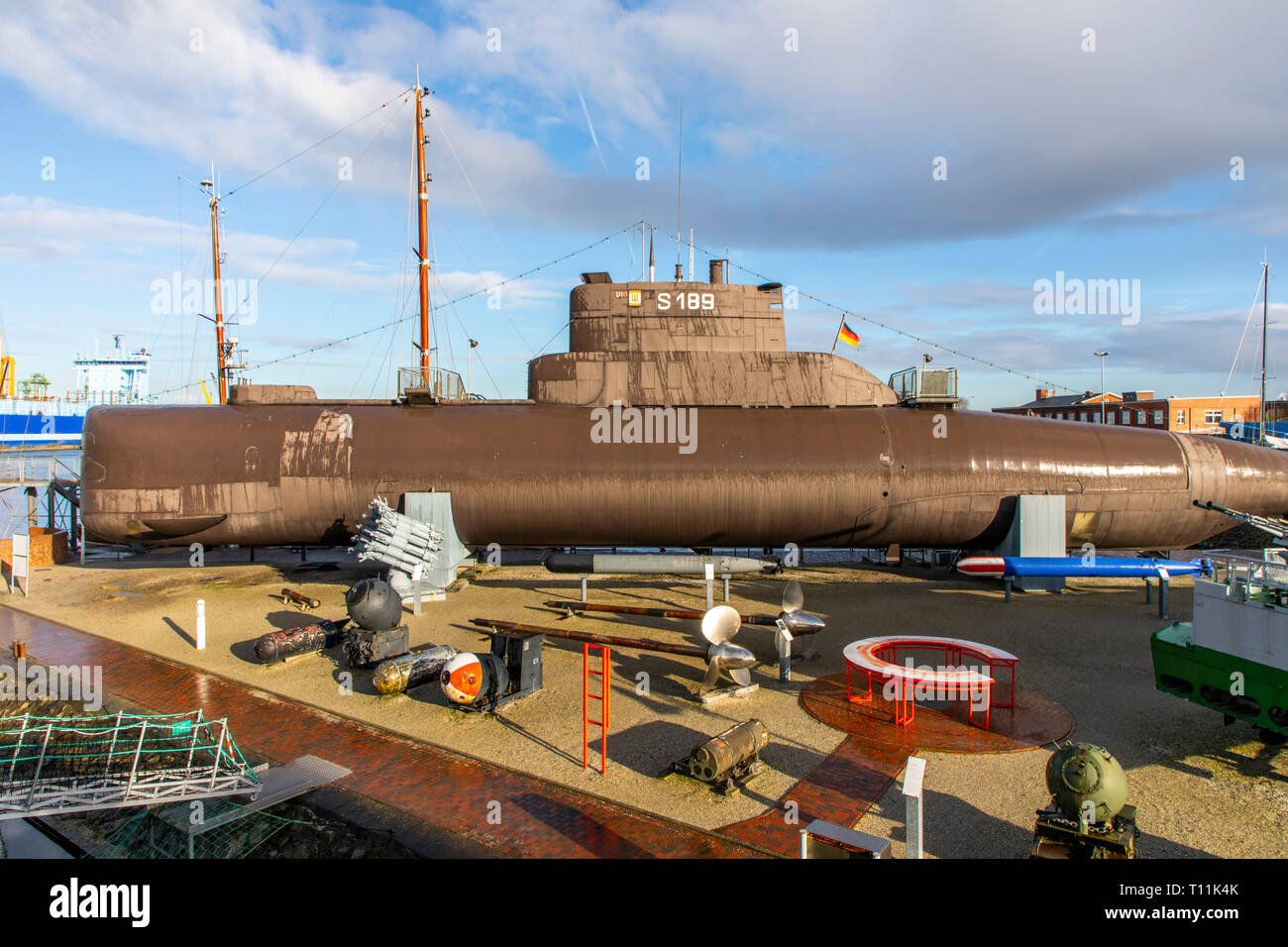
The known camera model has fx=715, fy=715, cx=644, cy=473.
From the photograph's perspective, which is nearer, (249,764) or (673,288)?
(249,764)

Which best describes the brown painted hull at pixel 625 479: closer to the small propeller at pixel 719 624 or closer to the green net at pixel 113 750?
the small propeller at pixel 719 624

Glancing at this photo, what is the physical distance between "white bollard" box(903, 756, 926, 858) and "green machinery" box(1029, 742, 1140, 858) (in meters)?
1.77

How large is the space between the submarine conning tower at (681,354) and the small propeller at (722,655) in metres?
11.0

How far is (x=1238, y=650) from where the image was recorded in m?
10.9

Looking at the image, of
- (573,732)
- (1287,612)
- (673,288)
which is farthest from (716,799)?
(673,288)

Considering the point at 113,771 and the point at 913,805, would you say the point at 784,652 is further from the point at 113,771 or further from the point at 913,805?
the point at 113,771

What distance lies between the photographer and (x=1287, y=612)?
10352 millimetres

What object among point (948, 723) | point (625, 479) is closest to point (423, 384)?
point (625, 479)

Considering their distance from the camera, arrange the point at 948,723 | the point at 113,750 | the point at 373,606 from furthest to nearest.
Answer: the point at 373,606 < the point at 948,723 < the point at 113,750

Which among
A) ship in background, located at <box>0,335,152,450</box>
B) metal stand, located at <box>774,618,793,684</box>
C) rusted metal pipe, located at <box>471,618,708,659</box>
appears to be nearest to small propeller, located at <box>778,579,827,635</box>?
metal stand, located at <box>774,618,793,684</box>

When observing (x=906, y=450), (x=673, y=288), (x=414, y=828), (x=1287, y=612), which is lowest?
(x=414, y=828)

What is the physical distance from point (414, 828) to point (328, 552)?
2614 centimetres

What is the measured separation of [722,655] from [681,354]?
1272 cm

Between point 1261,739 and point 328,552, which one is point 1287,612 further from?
point 328,552
